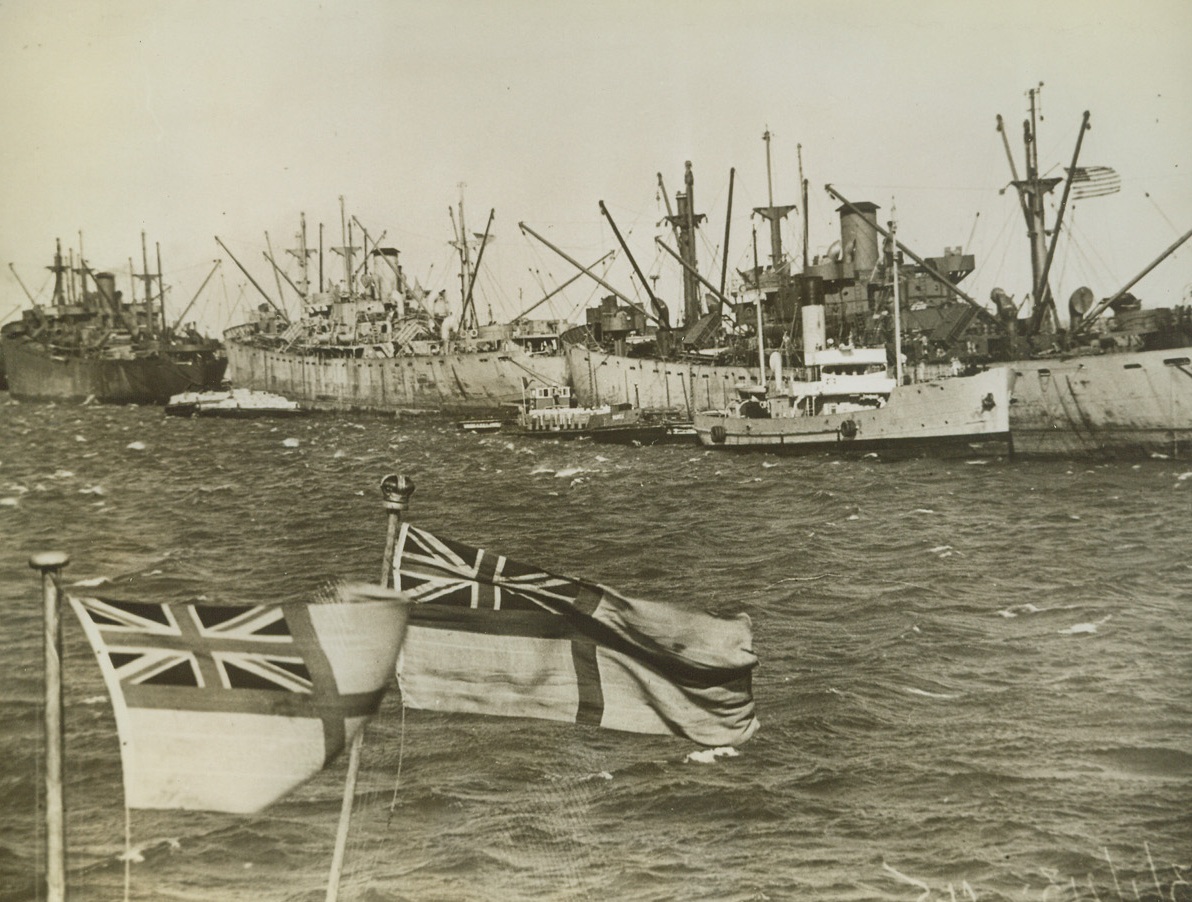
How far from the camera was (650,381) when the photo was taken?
65.5 metres

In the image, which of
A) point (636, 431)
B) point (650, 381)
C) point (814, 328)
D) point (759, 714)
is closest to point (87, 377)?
point (650, 381)

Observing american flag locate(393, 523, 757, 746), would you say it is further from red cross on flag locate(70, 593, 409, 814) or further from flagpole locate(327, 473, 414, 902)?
red cross on flag locate(70, 593, 409, 814)

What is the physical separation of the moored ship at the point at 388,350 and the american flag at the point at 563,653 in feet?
192

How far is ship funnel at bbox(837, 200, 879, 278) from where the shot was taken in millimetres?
76000

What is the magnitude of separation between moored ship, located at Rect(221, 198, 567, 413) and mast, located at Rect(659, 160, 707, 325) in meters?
9.97

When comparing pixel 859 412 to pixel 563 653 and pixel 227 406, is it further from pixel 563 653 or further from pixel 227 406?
pixel 563 653

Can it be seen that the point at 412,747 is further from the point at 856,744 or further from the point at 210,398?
the point at 210,398

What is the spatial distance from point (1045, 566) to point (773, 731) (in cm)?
1246

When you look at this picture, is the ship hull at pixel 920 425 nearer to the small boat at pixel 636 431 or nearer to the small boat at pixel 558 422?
the small boat at pixel 636 431

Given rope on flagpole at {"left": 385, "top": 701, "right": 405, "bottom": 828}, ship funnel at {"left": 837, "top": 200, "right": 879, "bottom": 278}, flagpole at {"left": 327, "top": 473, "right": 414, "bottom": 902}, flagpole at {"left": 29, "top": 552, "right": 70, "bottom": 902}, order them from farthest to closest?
ship funnel at {"left": 837, "top": 200, "right": 879, "bottom": 278}
rope on flagpole at {"left": 385, "top": 701, "right": 405, "bottom": 828}
flagpole at {"left": 327, "top": 473, "right": 414, "bottom": 902}
flagpole at {"left": 29, "top": 552, "right": 70, "bottom": 902}

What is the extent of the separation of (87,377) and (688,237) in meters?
42.1

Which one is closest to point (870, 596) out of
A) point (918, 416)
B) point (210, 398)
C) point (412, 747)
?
point (412, 747)

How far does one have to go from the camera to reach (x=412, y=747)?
1425 centimetres

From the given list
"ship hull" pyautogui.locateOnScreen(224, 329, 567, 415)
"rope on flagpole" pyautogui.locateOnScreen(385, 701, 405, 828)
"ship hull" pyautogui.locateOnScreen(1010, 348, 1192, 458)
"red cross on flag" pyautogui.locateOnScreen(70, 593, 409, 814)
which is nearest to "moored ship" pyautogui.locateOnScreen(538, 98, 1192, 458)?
"ship hull" pyautogui.locateOnScreen(1010, 348, 1192, 458)
